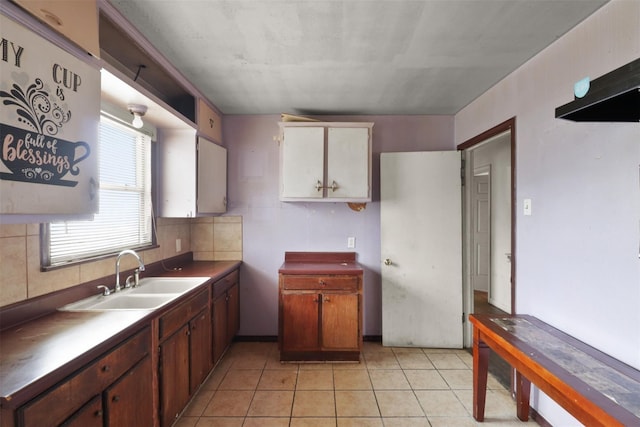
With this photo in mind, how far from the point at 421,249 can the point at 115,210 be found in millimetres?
2687

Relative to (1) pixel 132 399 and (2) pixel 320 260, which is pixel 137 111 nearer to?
(1) pixel 132 399

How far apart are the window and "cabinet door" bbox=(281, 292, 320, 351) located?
1.31 m

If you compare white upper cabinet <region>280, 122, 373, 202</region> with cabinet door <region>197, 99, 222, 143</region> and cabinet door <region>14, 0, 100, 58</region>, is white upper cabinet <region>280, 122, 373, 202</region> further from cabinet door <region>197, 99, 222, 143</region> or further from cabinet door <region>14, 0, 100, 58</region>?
cabinet door <region>14, 0, 100, 58</region>

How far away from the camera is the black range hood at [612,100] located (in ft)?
2.88

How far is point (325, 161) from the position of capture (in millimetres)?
2701

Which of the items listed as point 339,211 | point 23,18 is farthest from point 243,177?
point 23,18

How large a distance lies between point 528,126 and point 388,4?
4.22 feet

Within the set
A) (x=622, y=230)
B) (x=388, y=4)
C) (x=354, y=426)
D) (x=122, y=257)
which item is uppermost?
(x=388, y=4)

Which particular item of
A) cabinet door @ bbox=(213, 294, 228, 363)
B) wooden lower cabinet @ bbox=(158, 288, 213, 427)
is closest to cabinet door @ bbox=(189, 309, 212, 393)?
wooden lower cabinet @ bbox=(158, 288, 213, 427)

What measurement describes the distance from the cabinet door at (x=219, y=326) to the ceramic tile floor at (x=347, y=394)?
0.64ft

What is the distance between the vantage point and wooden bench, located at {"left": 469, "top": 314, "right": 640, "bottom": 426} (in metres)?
1.03

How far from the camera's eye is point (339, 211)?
301cm

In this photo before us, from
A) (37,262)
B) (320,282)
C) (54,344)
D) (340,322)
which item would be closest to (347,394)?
(340,322)

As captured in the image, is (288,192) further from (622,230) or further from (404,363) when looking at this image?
(622,230)
